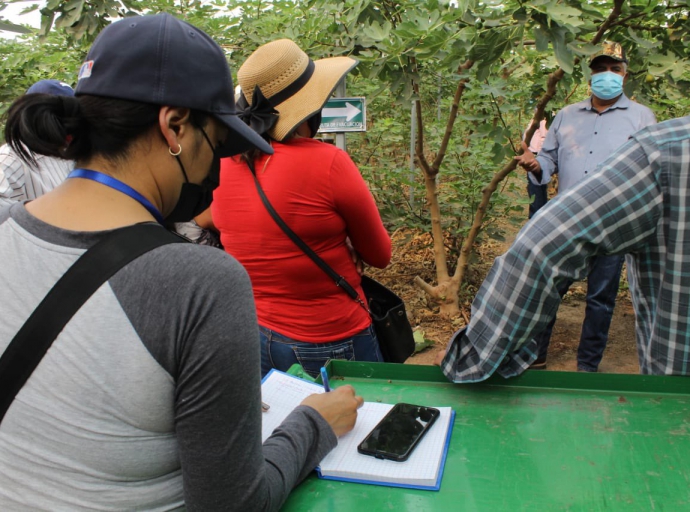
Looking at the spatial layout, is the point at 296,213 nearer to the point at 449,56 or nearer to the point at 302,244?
the point at 302,244

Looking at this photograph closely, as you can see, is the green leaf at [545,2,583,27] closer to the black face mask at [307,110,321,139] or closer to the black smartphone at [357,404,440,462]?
the black face mask at [307,110,321,139]

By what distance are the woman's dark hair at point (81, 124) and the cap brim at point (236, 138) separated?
136mm

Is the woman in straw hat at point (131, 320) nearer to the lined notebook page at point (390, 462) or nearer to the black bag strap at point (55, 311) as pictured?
the black bag strap at point (55, 311)

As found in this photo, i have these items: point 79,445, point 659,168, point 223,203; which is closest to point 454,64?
point 223,203

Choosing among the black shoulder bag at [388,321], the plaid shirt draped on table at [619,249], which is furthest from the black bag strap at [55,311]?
the black shoulder bag at [388,321]

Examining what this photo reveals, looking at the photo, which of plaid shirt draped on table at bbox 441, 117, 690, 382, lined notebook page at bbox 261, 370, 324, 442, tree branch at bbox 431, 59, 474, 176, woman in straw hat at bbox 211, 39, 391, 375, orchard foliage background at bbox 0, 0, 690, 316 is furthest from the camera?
tree branch at bbox 431, 59, 474, 176

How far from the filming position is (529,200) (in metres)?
4.27

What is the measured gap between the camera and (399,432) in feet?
4.15

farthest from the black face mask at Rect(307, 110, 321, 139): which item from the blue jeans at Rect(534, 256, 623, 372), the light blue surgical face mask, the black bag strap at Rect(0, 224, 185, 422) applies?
the light blue surgical face mask

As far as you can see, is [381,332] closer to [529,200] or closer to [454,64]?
[454,64]

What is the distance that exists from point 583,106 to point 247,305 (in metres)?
3.52

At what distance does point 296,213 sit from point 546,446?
3.38ft

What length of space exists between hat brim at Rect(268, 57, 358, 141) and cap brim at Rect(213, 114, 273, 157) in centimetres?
77

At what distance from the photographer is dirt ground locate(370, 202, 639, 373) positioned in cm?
419
